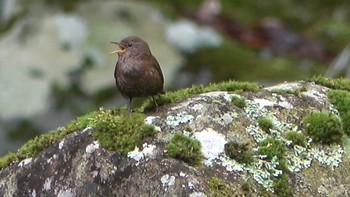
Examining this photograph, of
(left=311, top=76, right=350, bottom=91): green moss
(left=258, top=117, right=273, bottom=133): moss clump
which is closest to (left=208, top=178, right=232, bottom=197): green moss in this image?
(left=258, top=117, right=273, bottom=133): moss clump

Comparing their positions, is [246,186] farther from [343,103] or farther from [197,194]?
[343,103]

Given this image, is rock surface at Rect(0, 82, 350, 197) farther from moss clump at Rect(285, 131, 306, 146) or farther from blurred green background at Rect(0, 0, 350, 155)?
blurred green background at Rect(0, 0, 350, 155)

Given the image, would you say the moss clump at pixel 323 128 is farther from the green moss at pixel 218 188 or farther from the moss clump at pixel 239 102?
the green moss at pixel 218 188

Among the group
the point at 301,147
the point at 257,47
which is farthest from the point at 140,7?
the point at 301,147

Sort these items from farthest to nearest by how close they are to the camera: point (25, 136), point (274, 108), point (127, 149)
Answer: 1. point (25, 136)
2. point (274, 108)
3. point (127, 149)

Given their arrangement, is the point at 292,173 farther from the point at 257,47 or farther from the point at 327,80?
the point at 257,47

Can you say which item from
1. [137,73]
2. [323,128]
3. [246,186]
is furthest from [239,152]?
[137,73]

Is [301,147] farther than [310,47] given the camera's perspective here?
No

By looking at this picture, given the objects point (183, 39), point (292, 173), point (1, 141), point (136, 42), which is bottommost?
point (1, 141)
